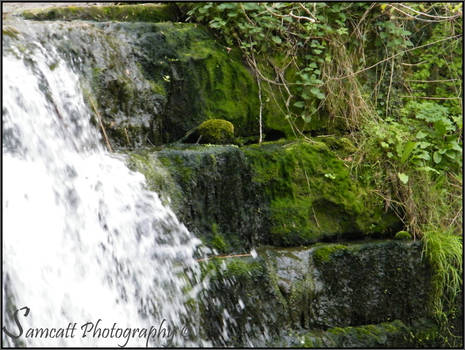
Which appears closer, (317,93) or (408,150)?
(408,150)

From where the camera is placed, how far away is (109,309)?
273 centimetres

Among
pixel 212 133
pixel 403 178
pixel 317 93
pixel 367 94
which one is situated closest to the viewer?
pixel 212 133

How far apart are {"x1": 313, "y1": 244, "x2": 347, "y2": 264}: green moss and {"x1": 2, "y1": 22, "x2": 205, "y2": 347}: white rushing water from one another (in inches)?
37.1

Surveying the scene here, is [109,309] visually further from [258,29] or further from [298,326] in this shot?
[258,29]

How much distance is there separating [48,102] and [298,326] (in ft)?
6.64

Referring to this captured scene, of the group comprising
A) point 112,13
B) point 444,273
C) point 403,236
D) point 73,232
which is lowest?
point 444,273

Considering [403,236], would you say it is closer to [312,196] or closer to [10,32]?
[312,196]

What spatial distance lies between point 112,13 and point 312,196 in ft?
7.13

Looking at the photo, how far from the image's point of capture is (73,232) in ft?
9.18

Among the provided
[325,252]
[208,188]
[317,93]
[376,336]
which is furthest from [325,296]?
[317,93]

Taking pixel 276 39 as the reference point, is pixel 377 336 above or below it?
below

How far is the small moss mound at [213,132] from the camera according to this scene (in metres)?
3.71

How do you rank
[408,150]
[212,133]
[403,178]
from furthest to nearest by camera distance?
[408,150] < [403,178] < [212,133]

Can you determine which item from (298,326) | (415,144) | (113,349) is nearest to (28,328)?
(113,349)
